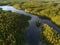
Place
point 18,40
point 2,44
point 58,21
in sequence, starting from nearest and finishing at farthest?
point 2,44
point 18,40
point 58,21

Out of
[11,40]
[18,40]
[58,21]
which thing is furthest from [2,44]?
[58,21]

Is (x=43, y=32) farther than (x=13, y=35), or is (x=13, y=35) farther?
(x=43, y=32)

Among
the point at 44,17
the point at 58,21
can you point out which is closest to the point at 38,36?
the point at 58,21

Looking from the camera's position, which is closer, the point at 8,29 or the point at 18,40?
the point at 18,40

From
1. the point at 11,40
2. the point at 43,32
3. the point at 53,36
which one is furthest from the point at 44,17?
the point at 11,40

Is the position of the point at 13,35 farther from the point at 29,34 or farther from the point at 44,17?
the point at 44,17

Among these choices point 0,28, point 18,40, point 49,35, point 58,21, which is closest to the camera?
point 18,40

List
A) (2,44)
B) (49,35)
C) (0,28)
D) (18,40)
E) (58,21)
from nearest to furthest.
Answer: (2,44) → (18,40) → (49,35) → (0,28) → (58,21)

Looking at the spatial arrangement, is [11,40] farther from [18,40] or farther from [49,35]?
[49,35]

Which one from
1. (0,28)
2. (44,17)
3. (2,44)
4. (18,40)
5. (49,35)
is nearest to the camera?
(2,44)
